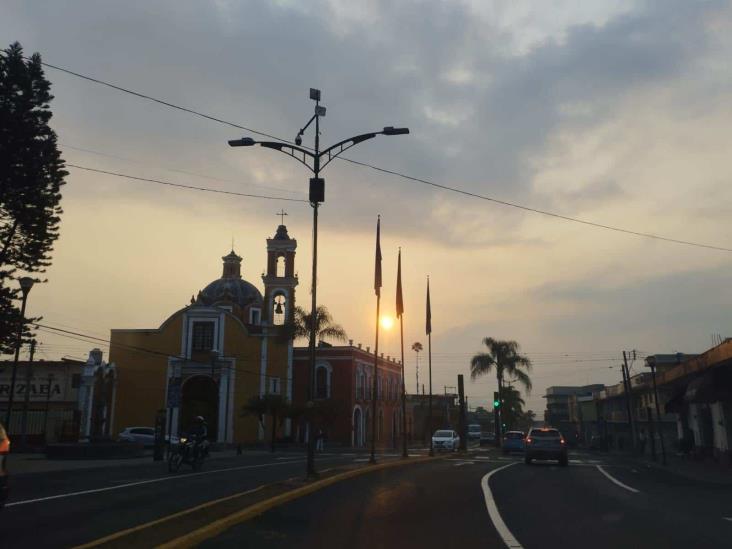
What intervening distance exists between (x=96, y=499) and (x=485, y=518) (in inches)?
288

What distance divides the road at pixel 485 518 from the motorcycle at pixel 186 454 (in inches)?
261

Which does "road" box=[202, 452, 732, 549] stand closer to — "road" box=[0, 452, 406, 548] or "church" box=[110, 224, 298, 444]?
"road" box=[0, 452, 406, 548]

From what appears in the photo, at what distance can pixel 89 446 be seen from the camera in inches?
1111

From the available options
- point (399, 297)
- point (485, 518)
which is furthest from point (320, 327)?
point (485, 518)

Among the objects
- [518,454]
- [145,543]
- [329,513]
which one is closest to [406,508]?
[329,513]

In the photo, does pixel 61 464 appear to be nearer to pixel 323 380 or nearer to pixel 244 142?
pixel 244 142

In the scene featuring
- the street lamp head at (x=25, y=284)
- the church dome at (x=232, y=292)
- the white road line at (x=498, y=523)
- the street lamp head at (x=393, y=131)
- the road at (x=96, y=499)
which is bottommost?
the white road line at (x=498, y=523)

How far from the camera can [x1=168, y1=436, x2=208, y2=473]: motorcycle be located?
19.7 meters

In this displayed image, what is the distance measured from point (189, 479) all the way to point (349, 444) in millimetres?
47459

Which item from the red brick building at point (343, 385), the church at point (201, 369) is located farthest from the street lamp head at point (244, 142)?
the red brick building at point (343, 385)

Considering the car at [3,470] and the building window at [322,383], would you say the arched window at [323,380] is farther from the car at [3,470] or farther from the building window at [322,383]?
the car at [3,470]

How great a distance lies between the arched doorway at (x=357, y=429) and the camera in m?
65.0

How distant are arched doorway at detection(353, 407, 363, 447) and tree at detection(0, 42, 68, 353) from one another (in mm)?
40122

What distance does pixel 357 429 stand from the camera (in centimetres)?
6594
